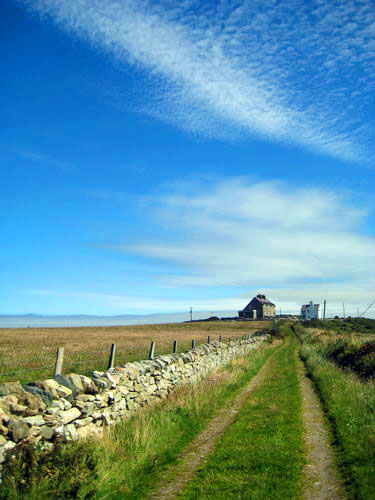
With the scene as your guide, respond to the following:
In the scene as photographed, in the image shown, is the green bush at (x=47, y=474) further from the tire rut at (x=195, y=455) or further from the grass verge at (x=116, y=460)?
the tire rut at (x=195, y=455)

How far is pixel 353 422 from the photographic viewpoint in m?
10.6

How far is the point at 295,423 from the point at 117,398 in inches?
203

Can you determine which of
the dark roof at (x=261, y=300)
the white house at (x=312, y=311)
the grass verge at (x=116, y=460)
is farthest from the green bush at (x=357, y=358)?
the white house at (x=312, y=311)

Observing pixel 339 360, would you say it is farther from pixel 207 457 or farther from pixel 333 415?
pixel 207 457

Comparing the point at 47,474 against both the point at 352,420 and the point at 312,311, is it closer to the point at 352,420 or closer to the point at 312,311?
the point at 352,420

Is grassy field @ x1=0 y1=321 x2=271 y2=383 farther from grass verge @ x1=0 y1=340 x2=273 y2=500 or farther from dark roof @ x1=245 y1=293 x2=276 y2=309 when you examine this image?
dark roof @ x1=245 y1=293 x2=276 y2=309

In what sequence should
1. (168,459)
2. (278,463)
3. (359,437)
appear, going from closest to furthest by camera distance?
(278,463)
(168,459)
(359,437)

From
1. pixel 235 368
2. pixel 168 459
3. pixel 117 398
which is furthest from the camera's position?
pixel 235 368

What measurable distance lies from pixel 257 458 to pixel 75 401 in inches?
166

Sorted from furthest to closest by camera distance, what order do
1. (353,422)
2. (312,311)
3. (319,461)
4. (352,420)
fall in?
(312,311) < (352,420) < (353,422) < (319,461)

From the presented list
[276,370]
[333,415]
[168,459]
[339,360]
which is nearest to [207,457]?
[168,459]

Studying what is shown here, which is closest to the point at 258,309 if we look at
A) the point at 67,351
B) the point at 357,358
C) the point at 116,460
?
the point at 67,351

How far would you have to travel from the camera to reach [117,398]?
10.5m

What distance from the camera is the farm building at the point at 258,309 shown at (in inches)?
5226
